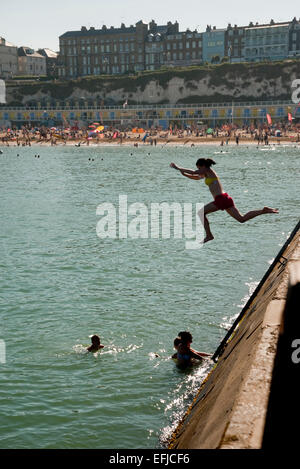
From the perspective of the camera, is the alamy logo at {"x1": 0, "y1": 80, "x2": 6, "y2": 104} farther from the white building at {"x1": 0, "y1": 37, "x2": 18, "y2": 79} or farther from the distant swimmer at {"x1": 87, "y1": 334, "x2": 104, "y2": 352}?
the distant swimmer at {"x1": 87, "y1": 334, "x2": 104, "y2": 352}

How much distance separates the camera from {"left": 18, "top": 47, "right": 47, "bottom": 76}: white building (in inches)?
7249

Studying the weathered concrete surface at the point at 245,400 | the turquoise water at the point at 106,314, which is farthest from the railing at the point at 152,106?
the weathered concrete surface at the point at 245,400

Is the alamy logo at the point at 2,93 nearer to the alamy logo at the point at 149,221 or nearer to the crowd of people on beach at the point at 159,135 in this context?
the crowd of people on beach at the point at 159,135

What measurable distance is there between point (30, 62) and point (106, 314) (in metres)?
184

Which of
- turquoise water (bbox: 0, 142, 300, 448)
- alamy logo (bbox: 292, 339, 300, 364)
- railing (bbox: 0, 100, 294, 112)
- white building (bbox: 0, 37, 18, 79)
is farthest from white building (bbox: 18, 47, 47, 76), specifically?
alamy logo (bbox: 292, 339, 300, 364)

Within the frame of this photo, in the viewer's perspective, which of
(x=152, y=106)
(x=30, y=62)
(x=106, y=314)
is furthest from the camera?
(x=30, y=62)

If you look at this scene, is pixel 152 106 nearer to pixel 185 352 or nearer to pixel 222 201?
pixel 185 352

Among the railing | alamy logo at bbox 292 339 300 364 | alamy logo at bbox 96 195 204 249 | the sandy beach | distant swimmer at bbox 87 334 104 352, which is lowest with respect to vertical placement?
distant swimmer at bbox 87 334 104 352

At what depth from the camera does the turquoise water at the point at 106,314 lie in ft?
37.5

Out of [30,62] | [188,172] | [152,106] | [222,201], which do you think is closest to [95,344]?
[222,201]

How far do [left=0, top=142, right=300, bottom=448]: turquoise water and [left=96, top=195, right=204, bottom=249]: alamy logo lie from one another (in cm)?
92

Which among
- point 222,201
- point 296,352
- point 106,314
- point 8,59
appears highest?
point 8,59

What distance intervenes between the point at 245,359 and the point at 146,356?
5975 millimetres

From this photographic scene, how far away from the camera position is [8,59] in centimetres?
17988
